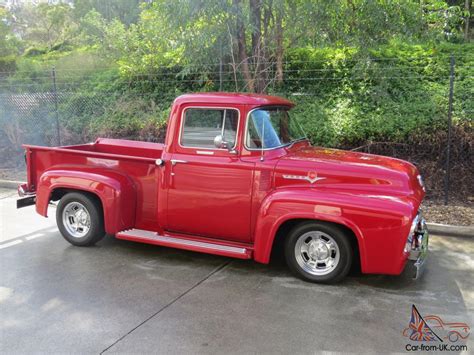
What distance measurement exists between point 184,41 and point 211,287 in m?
4.36

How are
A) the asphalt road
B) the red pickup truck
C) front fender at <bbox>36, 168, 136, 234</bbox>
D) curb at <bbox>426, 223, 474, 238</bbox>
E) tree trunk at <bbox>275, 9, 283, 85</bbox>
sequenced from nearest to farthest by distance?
the asphalt road → the red pickup truck → front fender at <bbox>36, 168, 136, 234</bbox> → curb at <bbox>426, 223, 474, 238</bbox> → tree trunk at <bbox>275, 9, 283, 85</bbox>

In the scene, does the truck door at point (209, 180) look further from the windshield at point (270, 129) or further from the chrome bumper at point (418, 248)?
the chrome bumper at point (418, 248)

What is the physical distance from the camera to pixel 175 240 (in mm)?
5164

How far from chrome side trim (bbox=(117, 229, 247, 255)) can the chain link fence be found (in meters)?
4.09

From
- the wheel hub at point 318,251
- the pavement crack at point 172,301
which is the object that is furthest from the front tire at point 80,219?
the wheel hub at point 318,251

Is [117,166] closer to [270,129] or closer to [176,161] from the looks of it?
[176,161]

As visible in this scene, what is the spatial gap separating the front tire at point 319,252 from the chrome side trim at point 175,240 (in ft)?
1.84

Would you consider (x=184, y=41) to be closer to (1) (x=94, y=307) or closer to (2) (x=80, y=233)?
(2) (x=80, y=233)

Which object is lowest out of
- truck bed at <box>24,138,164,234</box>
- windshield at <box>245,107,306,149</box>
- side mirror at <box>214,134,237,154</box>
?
truck bed at <box>24,138,164,234</box>

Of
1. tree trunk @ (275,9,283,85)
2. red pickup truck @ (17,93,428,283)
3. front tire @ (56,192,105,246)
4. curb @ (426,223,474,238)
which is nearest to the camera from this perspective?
red pickup truck @ (17,93,428,283)

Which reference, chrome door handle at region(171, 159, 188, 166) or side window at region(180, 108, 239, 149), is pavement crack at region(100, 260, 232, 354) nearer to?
chrome door handle at region(171, 159, 188, 166)

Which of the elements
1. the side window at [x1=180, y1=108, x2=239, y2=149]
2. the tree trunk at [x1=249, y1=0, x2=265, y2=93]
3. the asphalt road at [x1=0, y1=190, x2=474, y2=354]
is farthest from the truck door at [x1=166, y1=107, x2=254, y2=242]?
the tree trunk at [x1=249, y1=0, x2=265, y2=93]

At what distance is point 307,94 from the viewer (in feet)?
32.2

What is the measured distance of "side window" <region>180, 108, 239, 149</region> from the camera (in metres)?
4.97
